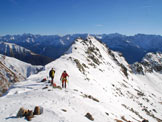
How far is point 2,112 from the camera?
15.2 metres

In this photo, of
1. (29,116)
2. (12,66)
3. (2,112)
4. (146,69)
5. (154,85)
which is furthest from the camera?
(12,66)

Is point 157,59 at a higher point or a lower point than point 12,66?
higher

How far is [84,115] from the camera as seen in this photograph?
55.1 feet

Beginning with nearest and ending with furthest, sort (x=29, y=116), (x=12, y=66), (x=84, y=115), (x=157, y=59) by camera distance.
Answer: (x=29, y=116)
(x=84, y=115)
(x=157, y=59)
(x=12, y=66)

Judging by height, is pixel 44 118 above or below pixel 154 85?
above

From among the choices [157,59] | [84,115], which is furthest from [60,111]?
[157,59]

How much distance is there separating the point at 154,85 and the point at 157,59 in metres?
66.7

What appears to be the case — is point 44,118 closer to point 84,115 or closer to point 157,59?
point 84,115

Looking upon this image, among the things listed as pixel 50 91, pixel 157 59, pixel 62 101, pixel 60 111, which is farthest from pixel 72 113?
pixel 157 59

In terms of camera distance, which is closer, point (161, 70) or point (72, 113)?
point (72, 113)

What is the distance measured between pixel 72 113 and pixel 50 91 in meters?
6.86

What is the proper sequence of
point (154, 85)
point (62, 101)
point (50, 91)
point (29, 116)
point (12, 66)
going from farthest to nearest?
point (12, 66), point (154, 85), point (50, 91), point (62, 101), point (29, 116)

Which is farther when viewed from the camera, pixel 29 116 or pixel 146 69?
pixel 146 69

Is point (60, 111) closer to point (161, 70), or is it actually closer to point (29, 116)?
point (29, 116)
